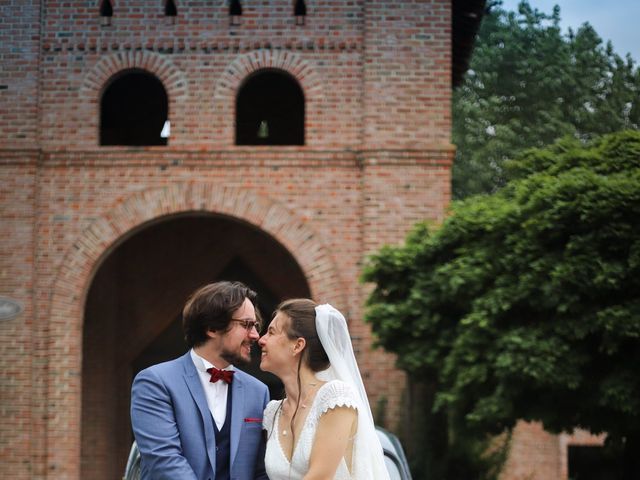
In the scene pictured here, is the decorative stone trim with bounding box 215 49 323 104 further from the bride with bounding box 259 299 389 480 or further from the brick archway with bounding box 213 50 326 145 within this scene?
the bride with bounding box 259 299 389 480

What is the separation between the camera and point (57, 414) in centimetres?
1603

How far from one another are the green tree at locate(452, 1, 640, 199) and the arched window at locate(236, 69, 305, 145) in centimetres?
987

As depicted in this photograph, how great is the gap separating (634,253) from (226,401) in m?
7.63

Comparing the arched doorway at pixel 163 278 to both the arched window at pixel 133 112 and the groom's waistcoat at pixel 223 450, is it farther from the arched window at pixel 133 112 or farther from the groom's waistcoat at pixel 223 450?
the groom's waistcoat at pixel 223 450

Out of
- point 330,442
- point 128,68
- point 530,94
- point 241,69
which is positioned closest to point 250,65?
point 241,69

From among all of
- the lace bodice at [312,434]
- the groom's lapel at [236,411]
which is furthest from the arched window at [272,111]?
the lace bodice at [312,434]

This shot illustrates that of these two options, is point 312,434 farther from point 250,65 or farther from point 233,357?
point 250,65

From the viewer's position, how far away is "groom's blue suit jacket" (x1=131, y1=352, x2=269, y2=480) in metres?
5.11

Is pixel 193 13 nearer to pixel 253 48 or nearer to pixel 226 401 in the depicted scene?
pixel 253 48

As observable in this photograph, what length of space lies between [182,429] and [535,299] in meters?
8.30

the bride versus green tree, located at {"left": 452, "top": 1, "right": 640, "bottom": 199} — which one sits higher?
green tree, located at {"left": 452, "top": 1, "right": 640, "bottom": 199}

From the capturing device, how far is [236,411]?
5402 mm

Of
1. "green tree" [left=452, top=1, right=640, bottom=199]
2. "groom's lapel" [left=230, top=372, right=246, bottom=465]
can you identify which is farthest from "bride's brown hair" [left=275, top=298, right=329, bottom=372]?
"green tree" [left=452, top=1, right=640, bottom=199]

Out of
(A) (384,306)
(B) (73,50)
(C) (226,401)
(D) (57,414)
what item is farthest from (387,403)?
(C) (226,401)
